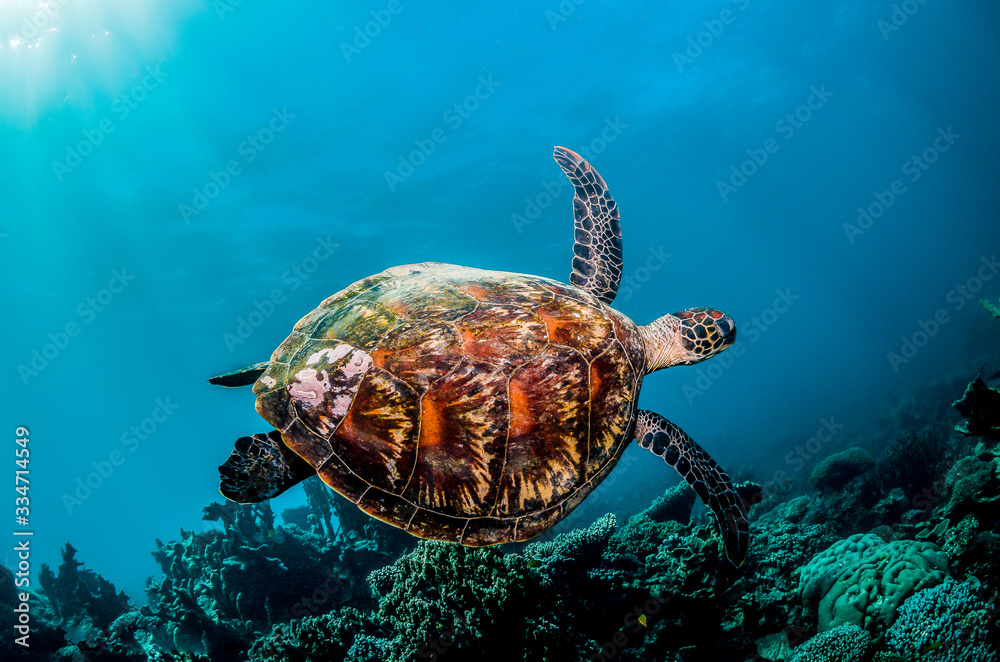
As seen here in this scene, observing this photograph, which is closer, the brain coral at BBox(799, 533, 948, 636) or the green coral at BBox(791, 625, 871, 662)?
the green coral at BBox(791, 625, 871, 662)

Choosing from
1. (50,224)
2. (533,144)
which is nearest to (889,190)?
(533,144)

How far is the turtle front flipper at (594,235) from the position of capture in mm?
4348

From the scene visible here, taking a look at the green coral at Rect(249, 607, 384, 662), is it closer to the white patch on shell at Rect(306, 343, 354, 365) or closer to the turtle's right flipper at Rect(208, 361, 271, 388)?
the turtle's right flipper at Rect(208, 361, 271, 388)

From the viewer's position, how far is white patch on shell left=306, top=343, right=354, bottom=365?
9.00 feet

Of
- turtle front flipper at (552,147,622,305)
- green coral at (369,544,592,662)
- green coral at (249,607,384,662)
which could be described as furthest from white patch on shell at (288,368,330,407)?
turtle front flipper at (552,147,622,305)

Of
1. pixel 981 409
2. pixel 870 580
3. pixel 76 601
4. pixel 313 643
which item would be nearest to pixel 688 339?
pixel 870 580

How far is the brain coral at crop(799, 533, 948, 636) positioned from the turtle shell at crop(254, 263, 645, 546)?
2.76m

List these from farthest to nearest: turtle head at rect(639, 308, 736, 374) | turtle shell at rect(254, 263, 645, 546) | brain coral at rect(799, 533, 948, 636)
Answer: turtle head at rect(639, 308, 736, 374) < brain coral at rect(799, 533, 948, 636) < turtle shell at rect(254, 263, 645, 546)

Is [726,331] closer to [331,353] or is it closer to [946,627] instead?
[946,627]

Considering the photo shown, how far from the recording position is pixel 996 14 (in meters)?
32.2

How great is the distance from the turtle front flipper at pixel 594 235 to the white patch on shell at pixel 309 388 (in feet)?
8.60

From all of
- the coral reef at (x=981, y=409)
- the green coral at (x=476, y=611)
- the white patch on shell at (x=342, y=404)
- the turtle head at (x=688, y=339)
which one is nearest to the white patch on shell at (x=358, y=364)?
the white patch on shell at (x=342, y=404)

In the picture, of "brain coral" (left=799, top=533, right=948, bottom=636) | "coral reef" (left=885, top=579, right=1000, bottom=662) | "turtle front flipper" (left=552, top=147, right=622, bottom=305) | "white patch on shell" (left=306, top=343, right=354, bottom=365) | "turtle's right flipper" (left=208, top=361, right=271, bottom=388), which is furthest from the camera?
"turtle front flipper" (left=552, top=147, right=622, bottom=305)

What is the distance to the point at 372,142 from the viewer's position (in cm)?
2012
